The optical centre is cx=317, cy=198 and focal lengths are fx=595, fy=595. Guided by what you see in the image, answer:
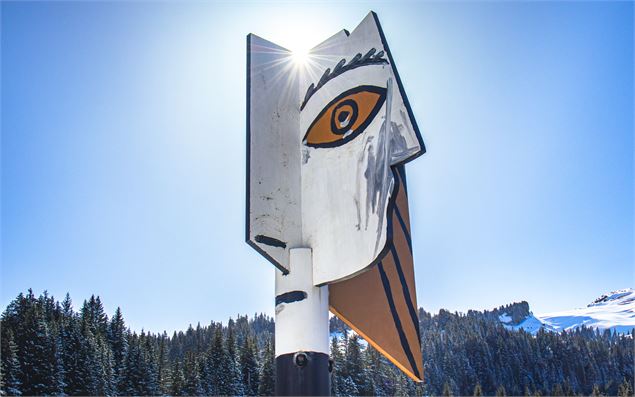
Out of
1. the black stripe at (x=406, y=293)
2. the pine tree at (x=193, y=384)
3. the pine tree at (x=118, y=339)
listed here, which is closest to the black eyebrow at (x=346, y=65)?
the black stripe at (x=406, y=293)

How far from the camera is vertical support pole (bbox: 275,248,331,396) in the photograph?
6352 millimetres

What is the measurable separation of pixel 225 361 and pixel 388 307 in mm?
55794

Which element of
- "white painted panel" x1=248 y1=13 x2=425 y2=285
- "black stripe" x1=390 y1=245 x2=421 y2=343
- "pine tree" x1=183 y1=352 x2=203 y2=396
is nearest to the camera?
"white painted panel" x1=248 y1=13 x2=425 y2=285

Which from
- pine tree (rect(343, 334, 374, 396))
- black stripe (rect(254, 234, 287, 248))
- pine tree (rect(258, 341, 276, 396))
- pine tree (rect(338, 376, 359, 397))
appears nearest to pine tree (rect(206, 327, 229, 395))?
pine tree (rect(258, 341, 276, 396))

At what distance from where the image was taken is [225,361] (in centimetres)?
6062

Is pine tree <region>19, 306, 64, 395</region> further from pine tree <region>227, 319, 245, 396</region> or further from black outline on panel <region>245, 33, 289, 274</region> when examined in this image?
black outline on panel <region>245, 33, 289, 274</region>

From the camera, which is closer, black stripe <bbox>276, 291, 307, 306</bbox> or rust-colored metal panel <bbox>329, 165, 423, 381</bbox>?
black stripe <bbox>276, 291, 307, 306</bbox>

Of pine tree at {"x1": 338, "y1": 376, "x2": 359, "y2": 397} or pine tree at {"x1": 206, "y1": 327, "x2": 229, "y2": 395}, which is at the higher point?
pine tree at {"x1": 206, "y1": 327, "x2": 229, "y2": 395}

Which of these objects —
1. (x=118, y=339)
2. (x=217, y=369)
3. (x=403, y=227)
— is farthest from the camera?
(x=118, y=339)

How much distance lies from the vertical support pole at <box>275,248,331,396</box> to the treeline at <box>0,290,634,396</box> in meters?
42.8

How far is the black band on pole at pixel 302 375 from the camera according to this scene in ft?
20.7

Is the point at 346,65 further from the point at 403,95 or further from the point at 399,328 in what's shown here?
the point at 399,328

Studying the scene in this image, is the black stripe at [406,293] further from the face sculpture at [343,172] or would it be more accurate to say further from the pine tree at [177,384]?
the pine tree at [177,384]

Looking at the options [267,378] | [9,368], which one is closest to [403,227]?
[9,368]
